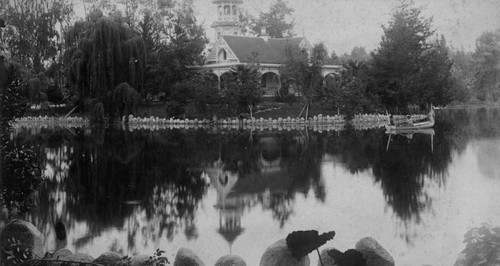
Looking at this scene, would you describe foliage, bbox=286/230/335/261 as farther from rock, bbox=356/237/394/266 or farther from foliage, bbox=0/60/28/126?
foliage, bbox=0/60/28/126

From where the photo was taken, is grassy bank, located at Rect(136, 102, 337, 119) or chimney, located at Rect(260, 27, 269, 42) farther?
chimney, located at Rect(260, 27, 269, 42)

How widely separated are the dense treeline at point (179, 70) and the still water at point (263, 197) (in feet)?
41.1

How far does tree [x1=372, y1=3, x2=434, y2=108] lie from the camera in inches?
1235

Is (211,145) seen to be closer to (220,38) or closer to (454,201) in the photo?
(454,201)

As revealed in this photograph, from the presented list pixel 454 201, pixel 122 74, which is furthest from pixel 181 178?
pixel 122 74

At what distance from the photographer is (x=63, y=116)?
33438mm

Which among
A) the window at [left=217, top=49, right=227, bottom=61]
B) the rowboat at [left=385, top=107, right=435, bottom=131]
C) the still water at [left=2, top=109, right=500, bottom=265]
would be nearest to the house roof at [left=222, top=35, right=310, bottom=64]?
the window at [left=217, top=49, right=227, bottom=61]

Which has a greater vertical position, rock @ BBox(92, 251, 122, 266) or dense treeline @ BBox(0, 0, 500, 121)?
dense treeline @ BBox(0, 0, 500, 121)

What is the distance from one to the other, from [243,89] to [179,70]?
5038mm

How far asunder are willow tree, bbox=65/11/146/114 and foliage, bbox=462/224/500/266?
25.5m

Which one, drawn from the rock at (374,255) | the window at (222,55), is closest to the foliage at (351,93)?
the window at (222,55)

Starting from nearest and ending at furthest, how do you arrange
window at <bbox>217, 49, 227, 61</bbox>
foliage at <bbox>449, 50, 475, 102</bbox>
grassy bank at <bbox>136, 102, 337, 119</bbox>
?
grassy bank at <bbox>136, 102, 337, 119</bbox> → window at <bbox>217, 49, 227, 61</bbox> → foliage at <bbox>449, 50, 475, 102</bbox>

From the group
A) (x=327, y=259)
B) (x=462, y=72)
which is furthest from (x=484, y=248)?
(x=462, y=72)

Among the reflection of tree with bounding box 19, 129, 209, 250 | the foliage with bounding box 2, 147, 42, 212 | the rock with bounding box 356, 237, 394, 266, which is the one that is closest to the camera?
the rock with bounding box 356, 237, 394, 266
